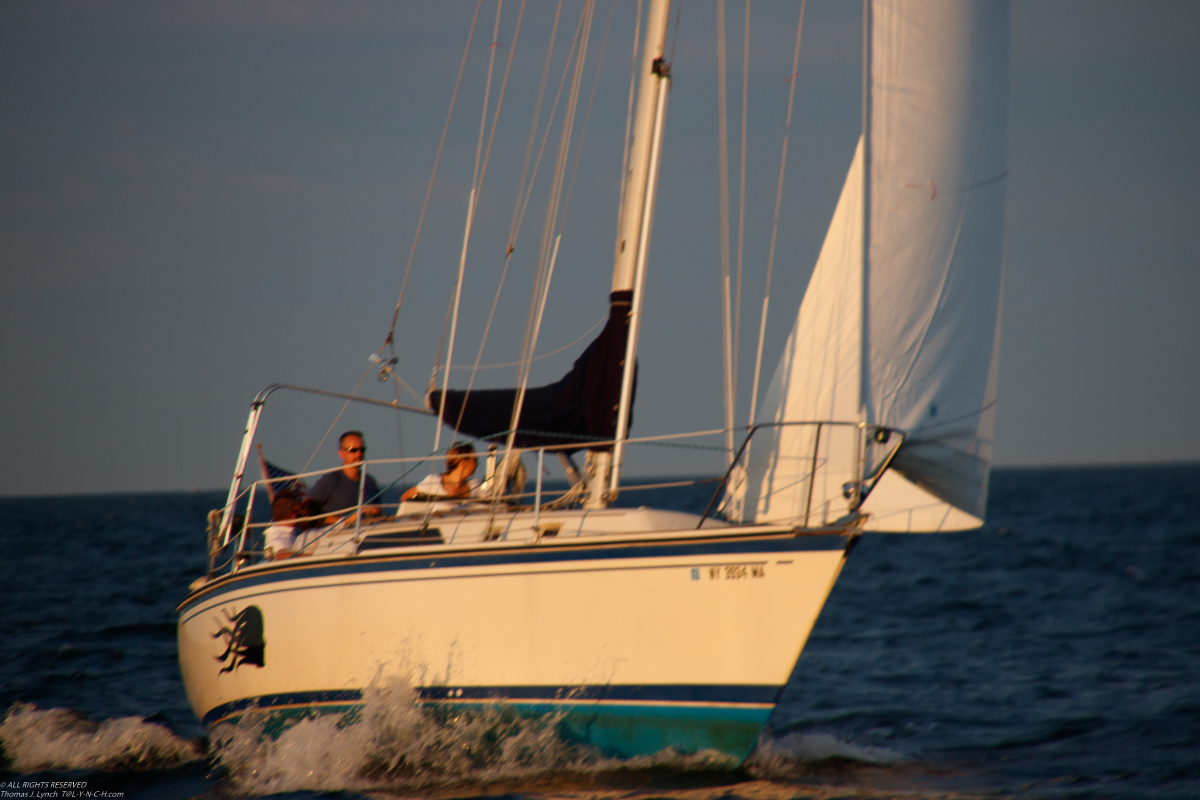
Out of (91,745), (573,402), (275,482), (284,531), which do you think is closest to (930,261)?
(573,402)

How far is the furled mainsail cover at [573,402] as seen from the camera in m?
7.57

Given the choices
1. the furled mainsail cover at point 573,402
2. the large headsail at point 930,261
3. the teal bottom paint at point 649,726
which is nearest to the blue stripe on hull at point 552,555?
the large headsail at point 930,261

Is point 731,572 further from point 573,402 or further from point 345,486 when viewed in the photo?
point 345,486

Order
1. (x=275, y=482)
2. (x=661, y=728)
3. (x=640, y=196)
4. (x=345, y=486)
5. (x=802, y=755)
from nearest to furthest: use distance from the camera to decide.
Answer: (x=661, y=728) → (x=802, y=755) → (x=640, y=196) → (x=345, y=486) → (x=275, y=482)

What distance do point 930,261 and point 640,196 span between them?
2246mm

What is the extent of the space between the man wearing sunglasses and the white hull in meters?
1.03

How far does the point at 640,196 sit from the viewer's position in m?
7.86

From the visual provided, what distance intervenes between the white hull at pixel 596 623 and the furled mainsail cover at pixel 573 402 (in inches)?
33.2

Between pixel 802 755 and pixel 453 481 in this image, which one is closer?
pixel 802 755

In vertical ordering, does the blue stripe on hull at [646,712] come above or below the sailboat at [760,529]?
below

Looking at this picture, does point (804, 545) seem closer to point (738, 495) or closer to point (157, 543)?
point (738, 495)

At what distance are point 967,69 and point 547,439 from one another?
145 inches

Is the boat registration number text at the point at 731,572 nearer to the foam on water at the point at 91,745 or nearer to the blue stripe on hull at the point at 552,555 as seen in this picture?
the blue stripe on hull at the point at 552,555

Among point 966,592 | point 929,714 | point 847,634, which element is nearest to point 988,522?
point 966,592
